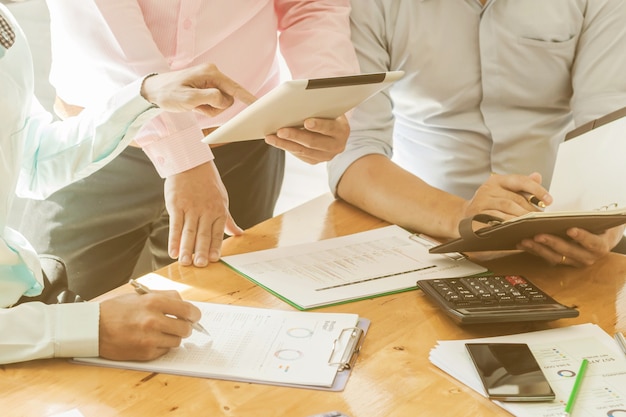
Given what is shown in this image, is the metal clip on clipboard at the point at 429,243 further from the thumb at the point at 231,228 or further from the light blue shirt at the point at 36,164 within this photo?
the light blue shirt at the point at 36,164

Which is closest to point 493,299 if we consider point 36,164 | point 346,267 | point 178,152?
point 346,267

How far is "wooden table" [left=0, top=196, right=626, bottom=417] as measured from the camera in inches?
36.5

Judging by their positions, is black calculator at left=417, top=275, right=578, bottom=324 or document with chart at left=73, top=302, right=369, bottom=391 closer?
document with chart at left=73, top=302, right=369, bottom=391

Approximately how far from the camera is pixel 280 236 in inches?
57.1

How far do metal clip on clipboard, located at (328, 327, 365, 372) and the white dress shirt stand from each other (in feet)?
1.90

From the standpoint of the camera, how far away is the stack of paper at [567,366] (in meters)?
0.93

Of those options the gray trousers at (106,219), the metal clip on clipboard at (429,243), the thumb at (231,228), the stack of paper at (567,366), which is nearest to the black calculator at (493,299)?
the stack of paper at (567,366)

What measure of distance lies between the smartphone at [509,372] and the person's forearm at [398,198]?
43 centimetres

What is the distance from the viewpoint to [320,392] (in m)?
0.96

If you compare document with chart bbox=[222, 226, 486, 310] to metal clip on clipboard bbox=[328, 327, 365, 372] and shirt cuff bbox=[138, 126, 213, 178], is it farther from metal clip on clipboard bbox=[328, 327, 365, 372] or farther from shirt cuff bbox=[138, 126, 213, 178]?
shirt cuff bbox=[138, 126, 213, 178]

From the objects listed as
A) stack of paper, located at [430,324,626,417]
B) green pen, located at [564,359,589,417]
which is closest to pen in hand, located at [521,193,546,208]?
stack of paper, located at [430,324,626,417]

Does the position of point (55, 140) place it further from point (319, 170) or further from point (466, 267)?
point (319, 170)

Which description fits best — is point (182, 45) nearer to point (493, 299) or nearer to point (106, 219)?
point (106, 219)

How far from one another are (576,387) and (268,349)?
1.29 feet
